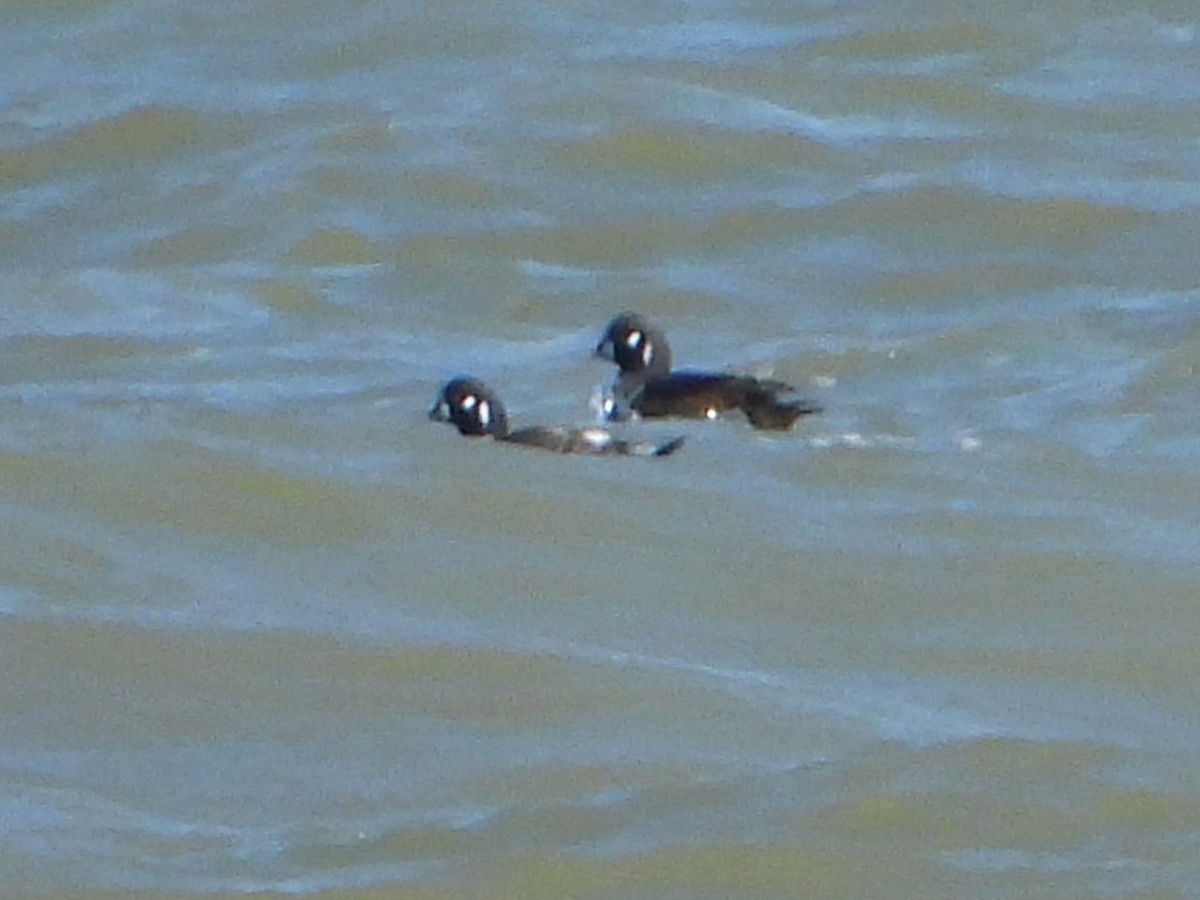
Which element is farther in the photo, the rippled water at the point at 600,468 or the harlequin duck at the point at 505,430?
the harlequin duck at the point at 505,430

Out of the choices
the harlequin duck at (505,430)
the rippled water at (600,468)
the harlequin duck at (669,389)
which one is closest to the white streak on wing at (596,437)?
the harlequin duck at (505,430)

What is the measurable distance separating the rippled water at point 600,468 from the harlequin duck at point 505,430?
0.11 metres

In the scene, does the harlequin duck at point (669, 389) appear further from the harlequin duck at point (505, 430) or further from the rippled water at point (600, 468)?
the harlequin duck at point (505, 430)

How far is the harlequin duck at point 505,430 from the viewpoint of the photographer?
10.4 metres

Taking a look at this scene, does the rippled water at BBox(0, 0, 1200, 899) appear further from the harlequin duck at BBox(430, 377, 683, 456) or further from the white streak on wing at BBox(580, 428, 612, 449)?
the white streak on wing at BBox(580, 428, 612, 449)

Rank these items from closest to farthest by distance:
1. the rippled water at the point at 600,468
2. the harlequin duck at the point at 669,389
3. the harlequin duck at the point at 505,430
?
the rippled water at the point at 600,468
the harlequin duck at the point at 505,430
the harlequin duck at the point at 669,389

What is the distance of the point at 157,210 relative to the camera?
15.4 meters

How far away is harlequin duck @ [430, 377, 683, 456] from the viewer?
10359 mm

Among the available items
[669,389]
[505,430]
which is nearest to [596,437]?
[505,430]

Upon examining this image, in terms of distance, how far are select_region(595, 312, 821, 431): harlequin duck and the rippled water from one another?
0.55ft

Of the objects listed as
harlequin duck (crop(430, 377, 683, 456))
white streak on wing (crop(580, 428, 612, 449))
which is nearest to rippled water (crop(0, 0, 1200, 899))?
harlequin duck (crop(430, 377, 683, 456))

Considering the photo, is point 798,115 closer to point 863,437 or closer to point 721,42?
point 721,42

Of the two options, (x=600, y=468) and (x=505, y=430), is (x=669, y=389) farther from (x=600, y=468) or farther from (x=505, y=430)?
(x=600, y=468)

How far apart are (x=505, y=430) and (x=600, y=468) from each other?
75 centimetres
